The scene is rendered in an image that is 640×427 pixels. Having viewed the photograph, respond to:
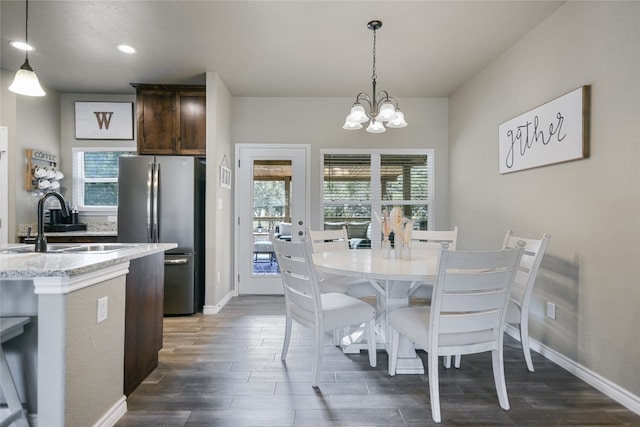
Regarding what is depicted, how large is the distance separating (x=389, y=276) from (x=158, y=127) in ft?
10.6

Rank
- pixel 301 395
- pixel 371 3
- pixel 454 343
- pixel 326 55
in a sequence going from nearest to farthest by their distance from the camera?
pixel 454 343
pixel 301 395
pixel 371 3
pixel 326 55

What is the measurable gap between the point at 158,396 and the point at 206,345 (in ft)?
2.44

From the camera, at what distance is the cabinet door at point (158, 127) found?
373 centimetres

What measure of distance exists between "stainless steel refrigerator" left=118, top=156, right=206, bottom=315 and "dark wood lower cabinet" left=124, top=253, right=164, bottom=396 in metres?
1.14

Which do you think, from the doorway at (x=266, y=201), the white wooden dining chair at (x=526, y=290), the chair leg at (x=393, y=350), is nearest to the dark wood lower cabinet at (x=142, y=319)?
the chair leg at (x=393, y=350)

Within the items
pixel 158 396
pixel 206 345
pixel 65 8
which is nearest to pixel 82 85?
pixel 65 8

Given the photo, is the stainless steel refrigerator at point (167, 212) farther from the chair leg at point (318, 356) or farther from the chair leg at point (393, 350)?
the chair leg at point (393, 350)

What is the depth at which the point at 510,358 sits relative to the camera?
2.47m

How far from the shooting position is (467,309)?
5.41ft

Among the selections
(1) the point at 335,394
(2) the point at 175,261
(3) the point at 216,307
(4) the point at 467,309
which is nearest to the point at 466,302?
(4) the point at 467,309

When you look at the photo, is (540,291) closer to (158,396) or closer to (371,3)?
(371,3)

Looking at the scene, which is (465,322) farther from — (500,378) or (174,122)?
(174,122)

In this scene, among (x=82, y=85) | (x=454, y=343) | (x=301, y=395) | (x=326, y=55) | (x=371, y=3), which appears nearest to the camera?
(x=454, y=343)

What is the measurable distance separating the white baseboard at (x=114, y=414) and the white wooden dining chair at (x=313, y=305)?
3.44 ft
